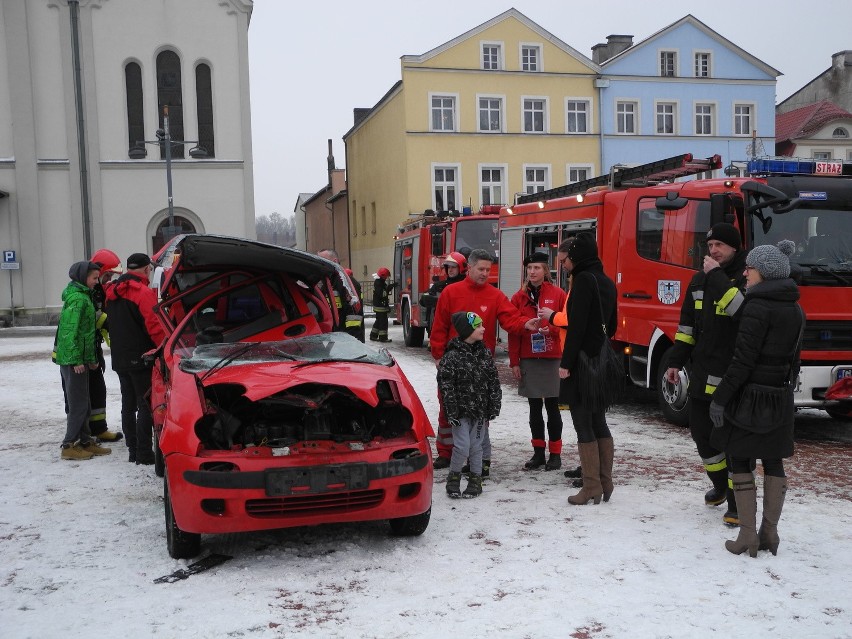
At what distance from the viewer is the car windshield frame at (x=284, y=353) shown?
5391mm

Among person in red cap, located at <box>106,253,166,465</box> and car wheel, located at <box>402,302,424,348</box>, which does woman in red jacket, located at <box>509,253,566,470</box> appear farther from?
car wheel, located at <box>402,302,424,348</box>

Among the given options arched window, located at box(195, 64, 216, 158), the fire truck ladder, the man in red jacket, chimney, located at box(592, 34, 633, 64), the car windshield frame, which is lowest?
the car windshield frame

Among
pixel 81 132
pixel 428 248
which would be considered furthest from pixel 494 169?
pixel 428 248

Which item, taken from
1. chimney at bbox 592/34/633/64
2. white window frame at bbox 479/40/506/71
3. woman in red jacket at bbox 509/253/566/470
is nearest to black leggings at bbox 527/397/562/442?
woman in red jacket at bbox 509/253/566/470

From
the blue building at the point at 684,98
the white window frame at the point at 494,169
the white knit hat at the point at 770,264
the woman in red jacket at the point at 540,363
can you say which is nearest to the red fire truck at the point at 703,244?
the woman in red jacket at the point at 540,363

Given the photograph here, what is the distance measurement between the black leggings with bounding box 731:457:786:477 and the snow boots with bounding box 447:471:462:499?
200cm

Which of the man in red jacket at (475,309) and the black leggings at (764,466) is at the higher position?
the man in red jacket at (475,309)

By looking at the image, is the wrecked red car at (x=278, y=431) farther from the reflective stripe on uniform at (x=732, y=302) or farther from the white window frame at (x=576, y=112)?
the white window frame at (x=576, y=112)

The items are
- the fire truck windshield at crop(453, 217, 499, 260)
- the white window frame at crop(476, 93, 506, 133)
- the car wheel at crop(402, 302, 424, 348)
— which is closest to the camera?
the fire truck windshield at crop(453, 217, 499, 260)

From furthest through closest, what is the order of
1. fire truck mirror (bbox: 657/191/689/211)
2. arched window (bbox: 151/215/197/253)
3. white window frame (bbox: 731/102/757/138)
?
white window frame (bbox: 731/102/757/138) → arched window (bbox: 151/215/197/253) → fire truck mirror (bbox: 657/191/689/211)

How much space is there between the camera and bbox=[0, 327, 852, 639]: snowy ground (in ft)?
13.0

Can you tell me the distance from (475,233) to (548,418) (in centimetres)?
995

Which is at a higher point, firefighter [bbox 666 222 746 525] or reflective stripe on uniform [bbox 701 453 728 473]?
firefighter [bbox 666 222 746 525]

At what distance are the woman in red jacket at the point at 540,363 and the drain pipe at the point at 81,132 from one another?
21702 mm
